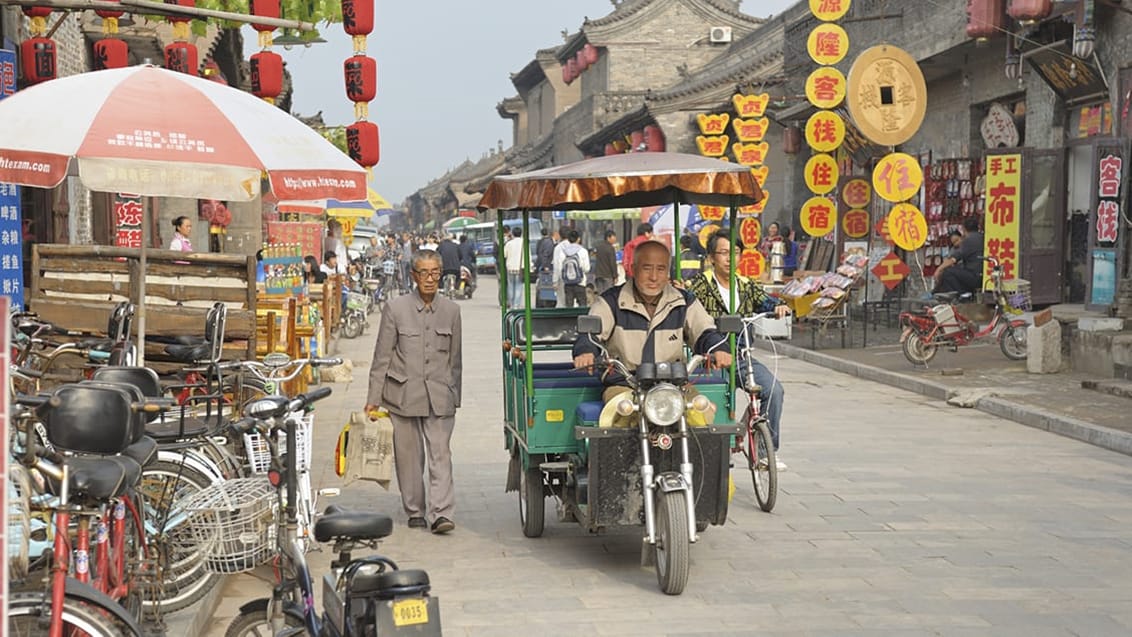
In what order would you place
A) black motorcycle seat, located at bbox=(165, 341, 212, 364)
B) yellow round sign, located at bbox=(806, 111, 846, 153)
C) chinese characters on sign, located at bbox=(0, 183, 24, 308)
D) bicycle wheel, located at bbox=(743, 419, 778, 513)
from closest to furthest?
black motorcycle seat, located at bbox=(165, 341, 212, 364)
bicycle wheel, located at bbox=(743, 419, 778, 513)
chinese characters on sign, located at bbox=(0, 183, 24, 308)
yellow round sign, located at bbox=(806, 111, 846, 153)

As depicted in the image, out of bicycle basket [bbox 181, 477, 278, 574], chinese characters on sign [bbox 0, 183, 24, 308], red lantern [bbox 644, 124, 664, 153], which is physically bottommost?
bicycle basket [bbox 181, 477, 278, 574]

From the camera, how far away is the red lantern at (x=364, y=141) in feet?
62.0

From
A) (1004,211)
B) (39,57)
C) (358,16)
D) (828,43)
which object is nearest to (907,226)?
(1004,211)

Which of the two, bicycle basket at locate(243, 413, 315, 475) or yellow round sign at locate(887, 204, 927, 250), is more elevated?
yellow round sign at locate(887, 204, 927, 250)

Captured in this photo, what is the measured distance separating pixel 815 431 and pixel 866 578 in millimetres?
5509

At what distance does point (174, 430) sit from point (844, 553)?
12.2ft

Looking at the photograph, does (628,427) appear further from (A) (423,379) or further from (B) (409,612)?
(B) (409,612)

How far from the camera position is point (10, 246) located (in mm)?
9984

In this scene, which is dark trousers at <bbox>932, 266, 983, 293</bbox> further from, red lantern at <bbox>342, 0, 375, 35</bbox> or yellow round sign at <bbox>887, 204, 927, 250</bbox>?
red lantern at <bbox>342, 0, 375, 35</bbox>

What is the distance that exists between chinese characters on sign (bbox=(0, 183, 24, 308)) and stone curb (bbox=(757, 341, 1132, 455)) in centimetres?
558

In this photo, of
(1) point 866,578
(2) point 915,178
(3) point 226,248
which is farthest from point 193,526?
(3) point 226,248

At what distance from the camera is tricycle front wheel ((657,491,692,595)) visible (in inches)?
259

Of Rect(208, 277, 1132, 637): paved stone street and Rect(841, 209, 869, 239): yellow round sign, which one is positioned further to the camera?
Rect(841, 209, 869, 239): yellow round sign

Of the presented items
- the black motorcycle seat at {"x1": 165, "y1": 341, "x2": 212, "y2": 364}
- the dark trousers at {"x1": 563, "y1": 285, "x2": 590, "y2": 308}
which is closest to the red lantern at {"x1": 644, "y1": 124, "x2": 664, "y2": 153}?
the dark trousers at {"x1": 563, "y1": 285, "x2": 590, "y2": 308}
